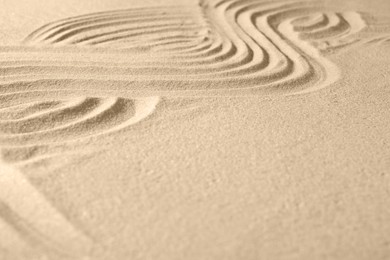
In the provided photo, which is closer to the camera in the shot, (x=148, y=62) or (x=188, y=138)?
(x=188, y=138)

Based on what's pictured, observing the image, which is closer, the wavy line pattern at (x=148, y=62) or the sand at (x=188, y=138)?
the sand at (x=188, y=138)

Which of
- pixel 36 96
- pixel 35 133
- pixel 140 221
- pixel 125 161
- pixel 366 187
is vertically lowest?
pixel 366 187

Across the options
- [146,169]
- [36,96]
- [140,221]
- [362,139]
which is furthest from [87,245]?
[362,139]

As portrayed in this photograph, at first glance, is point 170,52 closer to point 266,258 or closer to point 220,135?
point 220,135

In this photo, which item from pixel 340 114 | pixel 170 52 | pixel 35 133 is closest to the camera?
pixel 35 133

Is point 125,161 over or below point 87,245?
over

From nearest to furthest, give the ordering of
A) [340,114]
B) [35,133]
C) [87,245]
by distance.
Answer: [87,245], [35,133], [340,114]

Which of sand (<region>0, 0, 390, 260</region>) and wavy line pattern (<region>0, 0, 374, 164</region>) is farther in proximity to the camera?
wavy line pattern (<region>0, 0, 374, 164</region>)

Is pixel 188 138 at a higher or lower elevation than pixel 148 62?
lower
